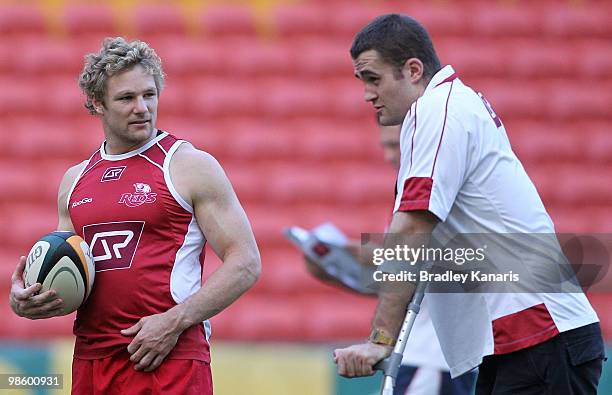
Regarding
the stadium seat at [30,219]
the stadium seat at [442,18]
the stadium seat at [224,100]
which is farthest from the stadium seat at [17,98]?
the stadium seat at [442,18]

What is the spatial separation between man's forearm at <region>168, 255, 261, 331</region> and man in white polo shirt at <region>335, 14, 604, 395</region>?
2.12 feet

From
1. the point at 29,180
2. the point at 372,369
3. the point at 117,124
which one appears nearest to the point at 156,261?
the point at 117,124

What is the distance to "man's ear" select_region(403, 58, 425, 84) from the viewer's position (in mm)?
3514

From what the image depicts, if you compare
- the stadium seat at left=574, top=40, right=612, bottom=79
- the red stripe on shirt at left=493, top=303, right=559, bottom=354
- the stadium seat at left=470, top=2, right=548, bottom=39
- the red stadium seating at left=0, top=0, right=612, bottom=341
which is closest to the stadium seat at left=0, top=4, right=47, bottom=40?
the red stadium seating at left=0, top=0, right=612, bottom=341

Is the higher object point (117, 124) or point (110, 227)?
point (117, 124)

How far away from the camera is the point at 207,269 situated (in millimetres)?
7727

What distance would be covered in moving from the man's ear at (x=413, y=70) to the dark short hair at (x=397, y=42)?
0.01m

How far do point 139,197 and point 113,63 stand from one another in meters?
0.52

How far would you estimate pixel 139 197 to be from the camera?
3787 millimetres

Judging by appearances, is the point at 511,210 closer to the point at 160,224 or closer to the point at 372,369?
the point at 372,369

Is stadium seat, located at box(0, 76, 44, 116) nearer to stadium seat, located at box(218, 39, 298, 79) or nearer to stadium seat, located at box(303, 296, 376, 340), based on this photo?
stadium seat, located at box(218, 39, 298, 79)

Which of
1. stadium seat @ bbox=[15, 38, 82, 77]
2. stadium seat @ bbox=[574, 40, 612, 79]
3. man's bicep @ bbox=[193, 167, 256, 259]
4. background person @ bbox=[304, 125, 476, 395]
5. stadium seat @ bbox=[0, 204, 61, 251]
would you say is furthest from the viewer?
stadium seat @ bbox=[574, 40, 612, 79]

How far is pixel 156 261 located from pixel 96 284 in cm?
24

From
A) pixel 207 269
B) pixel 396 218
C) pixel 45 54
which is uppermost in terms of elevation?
pixel 45 54
